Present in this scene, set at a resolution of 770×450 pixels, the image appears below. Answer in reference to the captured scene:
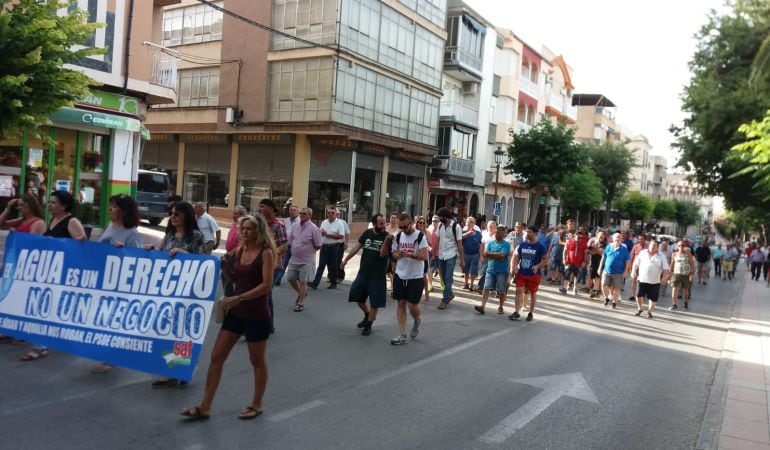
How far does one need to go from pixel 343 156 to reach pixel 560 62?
3219 cm

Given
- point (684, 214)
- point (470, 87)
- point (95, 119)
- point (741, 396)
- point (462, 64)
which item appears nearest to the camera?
point (741, 396)

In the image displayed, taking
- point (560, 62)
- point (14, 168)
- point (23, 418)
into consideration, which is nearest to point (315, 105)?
point (14, 168)

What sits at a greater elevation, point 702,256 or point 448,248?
point 448,248

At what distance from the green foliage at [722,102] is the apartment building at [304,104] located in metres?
12.7

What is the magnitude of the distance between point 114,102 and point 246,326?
47.0 ft

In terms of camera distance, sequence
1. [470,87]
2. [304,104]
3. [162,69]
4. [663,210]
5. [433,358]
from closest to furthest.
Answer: [433,358] < [162,69] < [304,104] < [470,87] < [663,210]

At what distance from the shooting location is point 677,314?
15508 mm

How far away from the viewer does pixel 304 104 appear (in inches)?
1091

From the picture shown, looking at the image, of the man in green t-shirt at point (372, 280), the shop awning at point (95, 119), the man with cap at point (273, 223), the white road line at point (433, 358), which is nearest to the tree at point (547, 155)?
the shop awning at point (95, 119)

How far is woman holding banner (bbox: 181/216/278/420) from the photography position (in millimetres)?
5242

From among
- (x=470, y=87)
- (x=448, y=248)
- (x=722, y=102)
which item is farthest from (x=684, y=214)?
(x=448, y=248)

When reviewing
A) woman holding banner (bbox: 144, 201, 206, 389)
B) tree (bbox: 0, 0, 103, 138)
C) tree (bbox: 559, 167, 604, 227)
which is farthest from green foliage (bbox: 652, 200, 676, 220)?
woman holding banner (bbox: 144, 201, 206, 389)

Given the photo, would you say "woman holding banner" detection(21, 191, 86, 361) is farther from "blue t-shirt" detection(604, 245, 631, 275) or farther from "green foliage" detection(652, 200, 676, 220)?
"green foliage" detection(652, 200, 676, 220)

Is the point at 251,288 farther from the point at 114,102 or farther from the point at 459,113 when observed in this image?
the point at 459,113
